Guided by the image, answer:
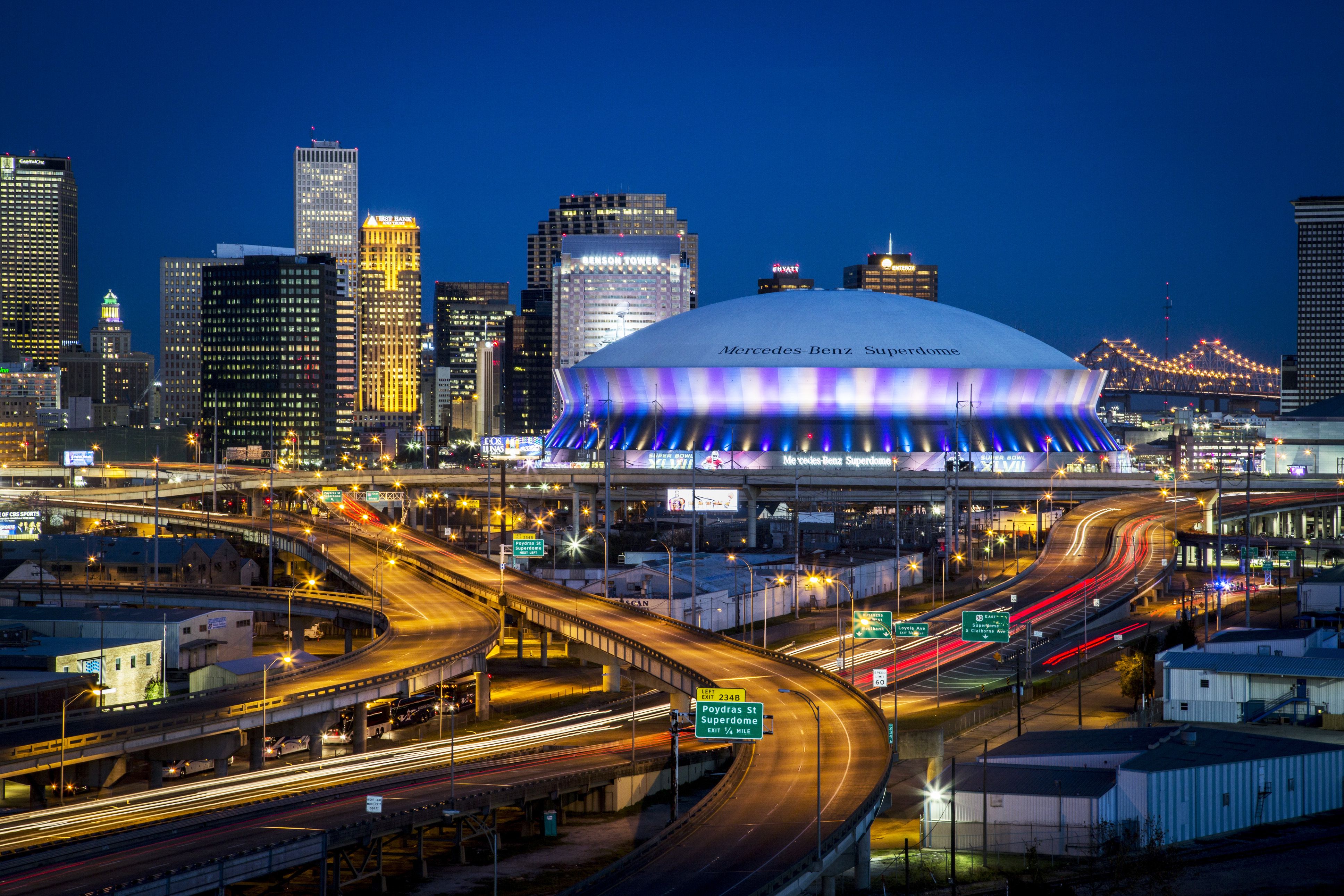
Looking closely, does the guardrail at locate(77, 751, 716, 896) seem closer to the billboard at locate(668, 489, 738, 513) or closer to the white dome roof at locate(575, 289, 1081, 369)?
the billboard at locate(668, 489, 738, 513)

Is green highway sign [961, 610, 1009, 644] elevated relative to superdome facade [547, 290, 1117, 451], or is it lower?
lower

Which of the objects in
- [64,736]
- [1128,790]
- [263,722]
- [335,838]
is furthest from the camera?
[263,722]

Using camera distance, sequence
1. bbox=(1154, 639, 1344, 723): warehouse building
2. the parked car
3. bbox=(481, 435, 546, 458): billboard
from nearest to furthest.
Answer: bbox=(1154, 639, 1344, 723): warehouse building
the parked car
bbox=(481, 435, 546, 458): billboard

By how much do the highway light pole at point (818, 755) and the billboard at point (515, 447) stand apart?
9808 cm

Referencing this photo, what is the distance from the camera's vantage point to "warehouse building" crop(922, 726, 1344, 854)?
4638 cm

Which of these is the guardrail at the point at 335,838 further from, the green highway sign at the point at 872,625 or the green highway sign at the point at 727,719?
the green highway sign at the point at 872,625

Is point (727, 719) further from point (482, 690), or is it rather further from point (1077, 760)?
point (482, 690)

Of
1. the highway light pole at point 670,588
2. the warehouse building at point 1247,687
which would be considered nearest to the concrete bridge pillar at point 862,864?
the warehouse building at point 1247,687

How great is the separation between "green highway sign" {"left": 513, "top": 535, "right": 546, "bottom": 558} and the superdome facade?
67374mm

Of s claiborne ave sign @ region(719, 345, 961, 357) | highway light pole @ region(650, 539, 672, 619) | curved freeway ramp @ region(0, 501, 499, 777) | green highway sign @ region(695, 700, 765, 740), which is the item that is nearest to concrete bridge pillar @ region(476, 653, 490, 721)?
curved freeway ramp @ region(0, 501, 499, 777)

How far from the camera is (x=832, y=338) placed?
16138cm

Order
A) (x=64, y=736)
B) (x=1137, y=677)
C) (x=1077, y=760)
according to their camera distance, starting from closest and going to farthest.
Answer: (x=1077, y=760) < (x=64, y=736) < (x=1137, y=677)

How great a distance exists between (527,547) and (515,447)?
9247 centimetres

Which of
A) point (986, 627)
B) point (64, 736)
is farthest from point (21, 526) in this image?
point (986, 627)
